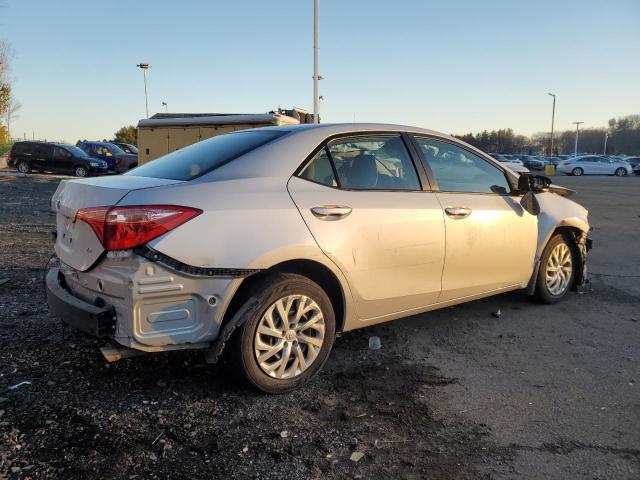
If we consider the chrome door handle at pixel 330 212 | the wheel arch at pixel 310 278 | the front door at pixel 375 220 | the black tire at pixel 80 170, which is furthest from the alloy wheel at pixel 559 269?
the black tire at pixel 80 170

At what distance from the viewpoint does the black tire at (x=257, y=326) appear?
3016 mm

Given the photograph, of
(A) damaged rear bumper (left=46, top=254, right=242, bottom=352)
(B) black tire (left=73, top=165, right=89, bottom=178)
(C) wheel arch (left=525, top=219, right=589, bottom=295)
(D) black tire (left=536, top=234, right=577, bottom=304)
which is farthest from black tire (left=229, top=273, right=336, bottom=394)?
(B) black tire (left=73, top=165, right=89, bottom=178)

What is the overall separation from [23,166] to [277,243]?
1064 inches

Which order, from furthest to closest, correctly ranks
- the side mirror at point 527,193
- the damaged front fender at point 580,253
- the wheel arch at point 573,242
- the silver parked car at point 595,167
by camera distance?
the silver parked car at point 595,167 → the damaged front fender at point 580,253 → the wheel arch at point 573,242 → the side mirror at point 527,193

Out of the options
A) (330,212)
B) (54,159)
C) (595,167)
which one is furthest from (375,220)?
(595,167)

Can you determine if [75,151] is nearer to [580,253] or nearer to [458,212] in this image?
[580,253]

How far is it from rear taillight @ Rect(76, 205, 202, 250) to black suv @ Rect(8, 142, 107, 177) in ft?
79.5

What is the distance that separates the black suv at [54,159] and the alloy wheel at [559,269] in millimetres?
23708

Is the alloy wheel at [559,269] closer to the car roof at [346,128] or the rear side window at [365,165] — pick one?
the car roof at [346,128]

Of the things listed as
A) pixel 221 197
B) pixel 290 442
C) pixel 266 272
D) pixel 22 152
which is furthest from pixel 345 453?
pixel 22 152

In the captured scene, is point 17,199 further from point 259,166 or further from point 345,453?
point 345,453

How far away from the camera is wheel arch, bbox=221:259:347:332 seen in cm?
308

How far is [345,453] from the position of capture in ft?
8.73

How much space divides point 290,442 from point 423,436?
71 cm
